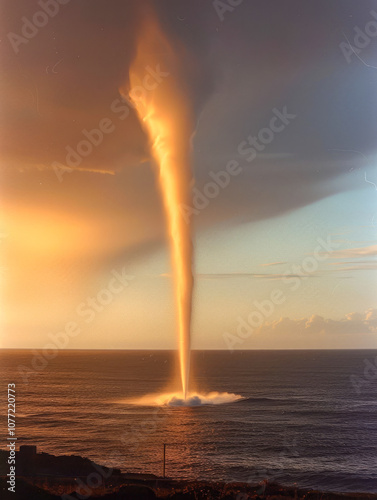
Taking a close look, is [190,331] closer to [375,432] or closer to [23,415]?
[375,432]

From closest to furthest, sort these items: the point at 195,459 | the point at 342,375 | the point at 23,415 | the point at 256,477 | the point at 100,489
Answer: the point at 100,489, the point at 256,477, the point at 195,459, the point at 23,415, the point at 342,375

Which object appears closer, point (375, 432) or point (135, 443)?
point (135, 443)

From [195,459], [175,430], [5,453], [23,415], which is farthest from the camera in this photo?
[23,415]

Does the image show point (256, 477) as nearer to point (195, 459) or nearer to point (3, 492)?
point (195, 459)

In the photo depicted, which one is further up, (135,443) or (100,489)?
(135,443)

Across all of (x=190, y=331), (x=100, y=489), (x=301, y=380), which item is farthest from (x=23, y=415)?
(x=301, y=380)

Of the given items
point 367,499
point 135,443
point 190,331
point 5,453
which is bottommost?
point 367,499

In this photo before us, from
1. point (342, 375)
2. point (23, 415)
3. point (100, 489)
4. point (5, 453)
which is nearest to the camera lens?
point (100, 489)

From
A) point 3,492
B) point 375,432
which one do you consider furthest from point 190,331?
point 3,492

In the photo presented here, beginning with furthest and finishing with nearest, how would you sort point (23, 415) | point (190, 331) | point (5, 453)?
point (23, 415) → point (190, 331) → point (5, 453)
